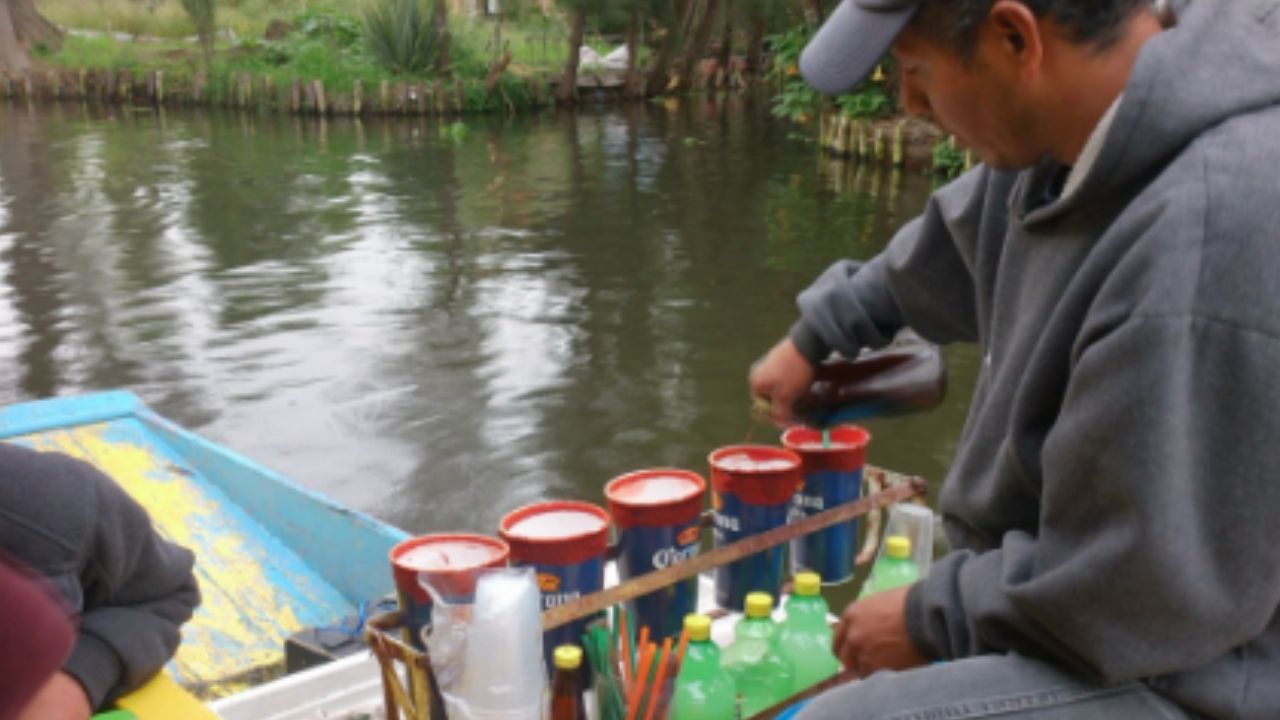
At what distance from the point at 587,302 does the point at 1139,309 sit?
850cm

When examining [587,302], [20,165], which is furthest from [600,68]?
[587,302]

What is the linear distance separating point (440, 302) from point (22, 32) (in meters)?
28.5

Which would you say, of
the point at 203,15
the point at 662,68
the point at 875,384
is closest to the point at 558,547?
the point at 875,384

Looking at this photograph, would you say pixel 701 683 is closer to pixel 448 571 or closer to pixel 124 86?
pixel 448 571

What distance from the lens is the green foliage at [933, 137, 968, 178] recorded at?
49.2 feet

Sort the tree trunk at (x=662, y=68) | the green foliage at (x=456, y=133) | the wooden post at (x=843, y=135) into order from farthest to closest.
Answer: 1. the tree trunk at (x=662, y=68)
2. the green foliage at (x=456, y=133)
3. the wooden post at (x=843, y=135)

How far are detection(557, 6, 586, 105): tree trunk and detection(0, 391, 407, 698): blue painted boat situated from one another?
2283cm

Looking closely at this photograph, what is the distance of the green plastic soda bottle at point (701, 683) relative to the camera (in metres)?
2.43

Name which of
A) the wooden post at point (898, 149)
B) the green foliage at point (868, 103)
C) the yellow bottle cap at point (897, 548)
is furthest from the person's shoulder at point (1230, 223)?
the green foliage at point (868, 103)

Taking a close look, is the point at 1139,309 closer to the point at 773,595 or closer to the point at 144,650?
the point at 773,595

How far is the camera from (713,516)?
2.74 metres

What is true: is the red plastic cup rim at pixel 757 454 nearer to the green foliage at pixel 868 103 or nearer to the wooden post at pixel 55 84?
the green foliage at pixel 868 103

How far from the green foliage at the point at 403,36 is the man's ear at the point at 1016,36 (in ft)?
88.2

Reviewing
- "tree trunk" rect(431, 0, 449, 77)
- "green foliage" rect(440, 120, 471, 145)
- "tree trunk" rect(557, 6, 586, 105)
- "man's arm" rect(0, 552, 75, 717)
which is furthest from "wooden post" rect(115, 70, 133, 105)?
"man's arm" rect(0, 552, 75, 717)
